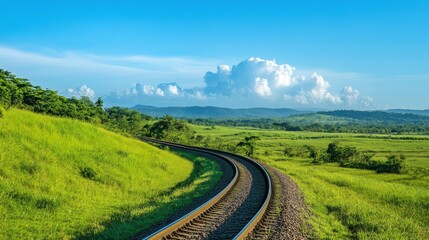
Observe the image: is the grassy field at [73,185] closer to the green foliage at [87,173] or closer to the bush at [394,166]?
the green foliage at [87,173]

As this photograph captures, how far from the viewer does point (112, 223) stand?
39.8 ft

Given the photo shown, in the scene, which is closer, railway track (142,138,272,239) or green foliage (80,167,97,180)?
railway track (142,138,272,239)

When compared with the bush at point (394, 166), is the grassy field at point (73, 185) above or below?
above

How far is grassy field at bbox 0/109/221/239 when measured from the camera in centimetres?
1138

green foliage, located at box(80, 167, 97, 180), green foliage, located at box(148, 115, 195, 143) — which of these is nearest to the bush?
green foliage, located at box(148, 115, 195, 143)

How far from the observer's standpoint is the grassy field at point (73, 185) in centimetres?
1138

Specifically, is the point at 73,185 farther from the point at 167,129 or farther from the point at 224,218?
the point at 167,129

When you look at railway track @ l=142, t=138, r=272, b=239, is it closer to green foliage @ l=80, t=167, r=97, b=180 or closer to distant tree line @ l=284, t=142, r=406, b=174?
green foliage @ l=80, t=167, r=97, b=180

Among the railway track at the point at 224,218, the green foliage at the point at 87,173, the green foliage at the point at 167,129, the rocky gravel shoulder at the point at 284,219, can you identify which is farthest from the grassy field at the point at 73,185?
the green foliage at the point at 167,129

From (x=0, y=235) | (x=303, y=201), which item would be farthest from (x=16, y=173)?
(x=303, y=201)

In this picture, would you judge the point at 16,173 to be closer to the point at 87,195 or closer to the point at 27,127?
the point at 87,195

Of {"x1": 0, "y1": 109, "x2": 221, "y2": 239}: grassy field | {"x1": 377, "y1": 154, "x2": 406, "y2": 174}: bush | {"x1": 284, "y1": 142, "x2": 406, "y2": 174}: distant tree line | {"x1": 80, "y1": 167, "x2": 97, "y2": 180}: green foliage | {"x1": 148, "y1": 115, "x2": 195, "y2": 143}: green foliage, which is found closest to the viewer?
{"x1": 0, "y1": 109, "x2": 221, "y2": 239}: grassy field

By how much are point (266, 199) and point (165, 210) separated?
17.2 feet

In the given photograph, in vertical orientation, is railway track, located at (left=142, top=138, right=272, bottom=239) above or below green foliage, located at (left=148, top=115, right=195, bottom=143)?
above
